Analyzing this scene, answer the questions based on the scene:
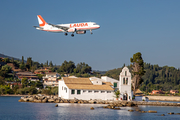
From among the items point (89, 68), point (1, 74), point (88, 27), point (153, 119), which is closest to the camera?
point (153, 119)

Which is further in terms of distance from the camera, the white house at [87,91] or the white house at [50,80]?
the white house at [50,80]

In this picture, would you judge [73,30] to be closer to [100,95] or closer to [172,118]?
[100,95]

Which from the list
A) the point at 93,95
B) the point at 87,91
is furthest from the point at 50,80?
the point at 87,91

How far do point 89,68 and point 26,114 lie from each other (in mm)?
130280

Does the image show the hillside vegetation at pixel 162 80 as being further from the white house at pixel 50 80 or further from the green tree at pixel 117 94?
the green tree at pixel 117 94

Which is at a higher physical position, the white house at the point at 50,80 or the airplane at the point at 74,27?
the airplane at the point at 74,27

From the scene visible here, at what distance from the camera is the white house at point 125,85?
61.8 m

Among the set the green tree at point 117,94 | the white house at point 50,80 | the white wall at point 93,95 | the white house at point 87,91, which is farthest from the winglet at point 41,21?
the white house at point 50,80

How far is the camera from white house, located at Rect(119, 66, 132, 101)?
61.8 m

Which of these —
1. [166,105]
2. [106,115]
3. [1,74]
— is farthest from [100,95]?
[1,74]

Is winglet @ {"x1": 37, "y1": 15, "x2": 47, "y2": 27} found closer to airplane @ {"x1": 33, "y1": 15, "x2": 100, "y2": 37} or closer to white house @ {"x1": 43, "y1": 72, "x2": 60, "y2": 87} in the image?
airplane @ {"x1": 33, "y1": 15, "x2": 100, "y2": 37}

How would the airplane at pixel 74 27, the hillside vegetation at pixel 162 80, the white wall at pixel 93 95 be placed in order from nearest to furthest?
the airplane at pixel 74 27, the white wall at pixel 93 95, the hillside vegetation at pixel 162 80

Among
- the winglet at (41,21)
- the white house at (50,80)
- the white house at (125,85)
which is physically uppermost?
the winglet at (41,21)

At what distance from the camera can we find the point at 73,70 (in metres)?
176
